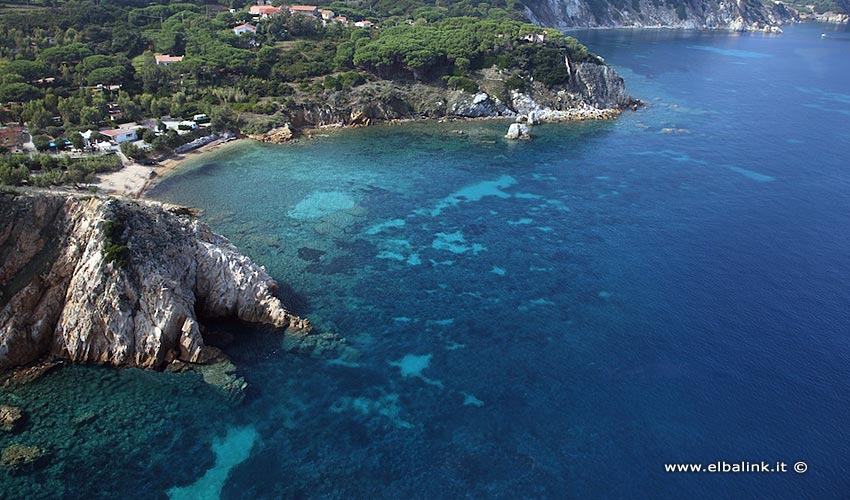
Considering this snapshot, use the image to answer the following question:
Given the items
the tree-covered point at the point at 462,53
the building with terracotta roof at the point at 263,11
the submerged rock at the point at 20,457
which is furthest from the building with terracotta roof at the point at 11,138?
the building with terracotta roof at the point at 263,11

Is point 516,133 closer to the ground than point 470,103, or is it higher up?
closer to the ground

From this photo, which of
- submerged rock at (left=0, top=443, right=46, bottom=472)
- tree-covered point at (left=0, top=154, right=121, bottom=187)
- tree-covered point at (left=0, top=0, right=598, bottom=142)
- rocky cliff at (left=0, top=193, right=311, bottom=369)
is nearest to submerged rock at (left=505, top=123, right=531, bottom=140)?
tree-covered point at (left=0, top=0, right=598, bottom=142)

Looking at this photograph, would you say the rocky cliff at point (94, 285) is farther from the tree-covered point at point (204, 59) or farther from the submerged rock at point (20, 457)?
the tree-covered point at point (204, 59)

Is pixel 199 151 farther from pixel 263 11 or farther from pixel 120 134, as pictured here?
pixel 263 11

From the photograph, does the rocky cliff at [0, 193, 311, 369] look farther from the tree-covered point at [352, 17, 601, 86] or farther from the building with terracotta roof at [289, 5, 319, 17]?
the building with terracotta roof at [289, 5, 319, 17]

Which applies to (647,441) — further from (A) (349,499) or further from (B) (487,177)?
(B) (487,177)

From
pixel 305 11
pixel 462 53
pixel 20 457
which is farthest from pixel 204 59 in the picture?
pixel 20 457
